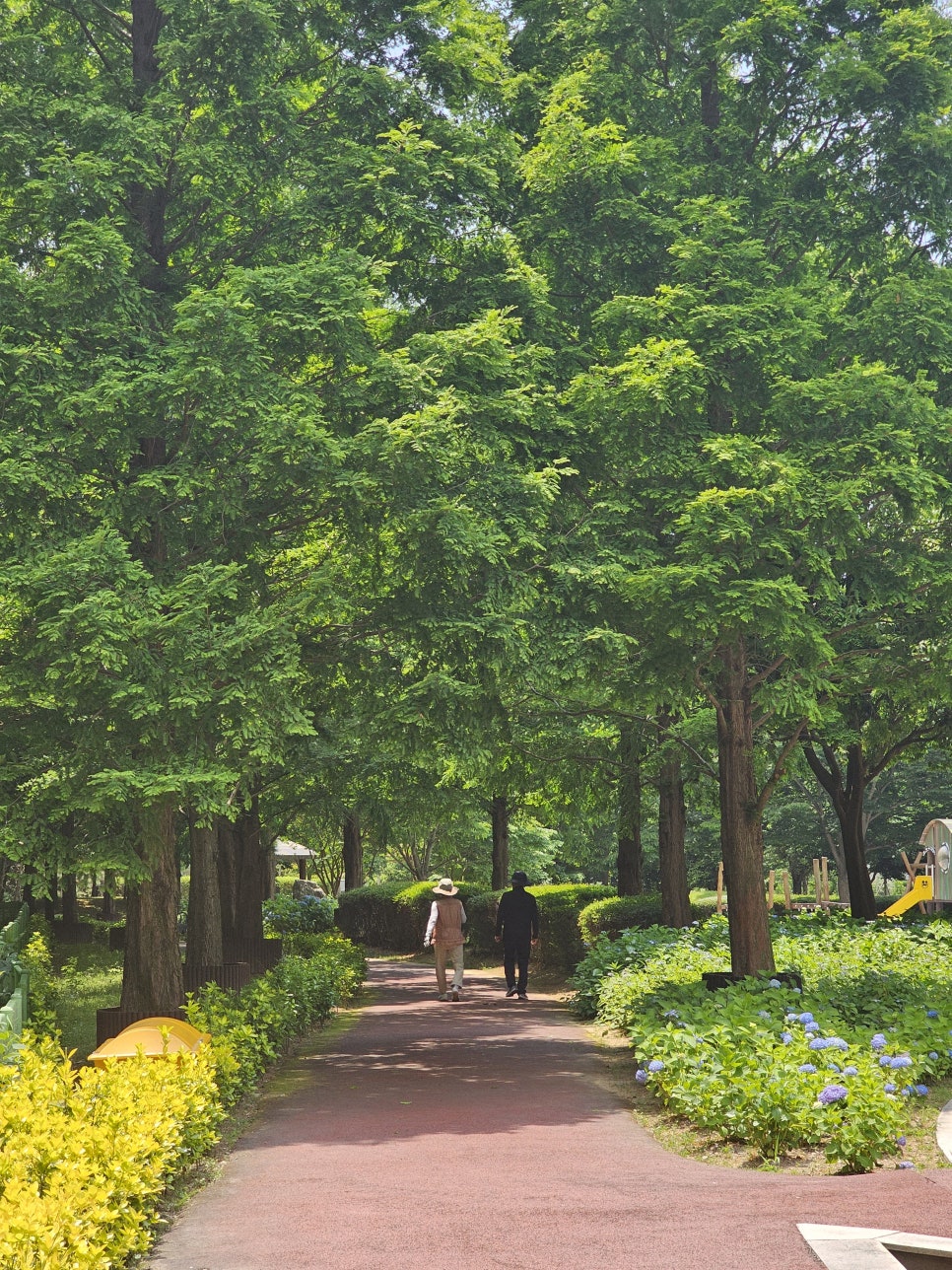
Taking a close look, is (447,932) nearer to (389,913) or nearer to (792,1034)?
(792,1034)

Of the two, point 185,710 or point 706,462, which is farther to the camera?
point 706,462

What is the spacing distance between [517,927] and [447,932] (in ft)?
4.18

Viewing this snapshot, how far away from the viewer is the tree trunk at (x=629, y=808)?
18.2m

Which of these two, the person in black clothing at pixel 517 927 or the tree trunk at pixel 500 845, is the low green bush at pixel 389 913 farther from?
the person in black clothing at pixel 517 927

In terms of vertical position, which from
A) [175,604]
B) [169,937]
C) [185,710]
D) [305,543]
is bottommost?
[169,937]

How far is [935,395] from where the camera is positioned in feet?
44.0

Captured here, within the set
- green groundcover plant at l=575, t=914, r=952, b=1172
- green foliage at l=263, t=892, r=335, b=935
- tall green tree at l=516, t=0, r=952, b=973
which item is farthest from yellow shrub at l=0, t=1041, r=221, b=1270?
green foliage at l=263, t=892, r=335, b=935

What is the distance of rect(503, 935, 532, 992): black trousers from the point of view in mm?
19156

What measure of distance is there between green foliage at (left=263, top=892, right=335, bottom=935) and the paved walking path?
76.5 feet

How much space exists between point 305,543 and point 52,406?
4.02 m

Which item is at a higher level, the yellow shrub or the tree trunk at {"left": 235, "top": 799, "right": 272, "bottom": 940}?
the tree trunk at {"left": 235, "top": 799, "right": 272, "bottom": 940}

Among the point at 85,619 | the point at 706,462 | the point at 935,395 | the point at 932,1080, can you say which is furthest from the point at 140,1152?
the point at 935,395

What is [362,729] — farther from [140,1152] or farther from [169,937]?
[140,1152]

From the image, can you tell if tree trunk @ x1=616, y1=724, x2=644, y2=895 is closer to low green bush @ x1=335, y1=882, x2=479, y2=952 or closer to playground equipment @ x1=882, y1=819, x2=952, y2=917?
low green bush @ x1=335, y1=882, x2=479, y2=952
